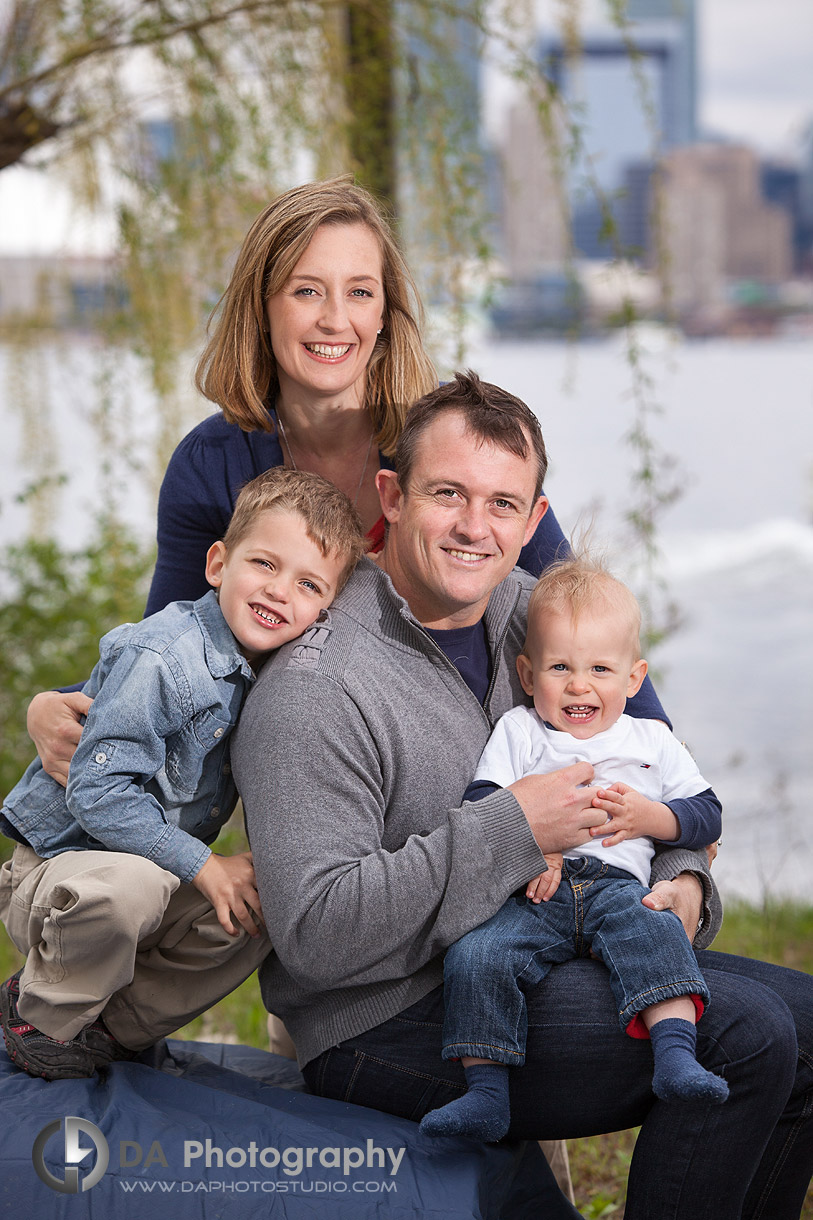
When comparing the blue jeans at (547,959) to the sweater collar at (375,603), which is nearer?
the blue jeans at (547,959)

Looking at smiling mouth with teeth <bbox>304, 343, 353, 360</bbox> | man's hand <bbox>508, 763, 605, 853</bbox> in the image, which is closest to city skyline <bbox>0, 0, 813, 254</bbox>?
smiling mouth with teeth <bbox>304, 343, 353, 360</bbox>

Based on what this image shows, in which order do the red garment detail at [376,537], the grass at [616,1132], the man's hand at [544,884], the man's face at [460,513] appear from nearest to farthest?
1. the man's hand at [544,884]
2. the man's face at [460,513]
3. the red garment detail at [376,537]
4. the grass at [616,1132]

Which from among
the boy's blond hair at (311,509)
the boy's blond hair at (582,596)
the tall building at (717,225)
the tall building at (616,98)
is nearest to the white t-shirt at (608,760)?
the boy's blond hair at (582,596)

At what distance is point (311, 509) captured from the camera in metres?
1.75

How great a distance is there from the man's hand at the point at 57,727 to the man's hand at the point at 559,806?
2.16 feet

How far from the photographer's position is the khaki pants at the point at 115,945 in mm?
1571

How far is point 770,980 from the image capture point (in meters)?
1.74

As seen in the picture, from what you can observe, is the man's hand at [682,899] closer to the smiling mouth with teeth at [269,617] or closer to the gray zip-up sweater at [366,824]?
the gray zip-up sweater at [366,824]

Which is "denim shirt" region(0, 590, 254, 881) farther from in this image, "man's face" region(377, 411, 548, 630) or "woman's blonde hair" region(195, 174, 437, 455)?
"woman's blonde hair" region(195, 174, 437, 455)

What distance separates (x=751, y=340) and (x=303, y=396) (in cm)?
380

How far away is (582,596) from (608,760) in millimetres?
251

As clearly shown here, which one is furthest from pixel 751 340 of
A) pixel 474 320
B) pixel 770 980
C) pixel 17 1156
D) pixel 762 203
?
pixel 17 1156

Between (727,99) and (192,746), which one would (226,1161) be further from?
(727,99)

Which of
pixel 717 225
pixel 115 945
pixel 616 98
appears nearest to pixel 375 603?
pixel 115 945
